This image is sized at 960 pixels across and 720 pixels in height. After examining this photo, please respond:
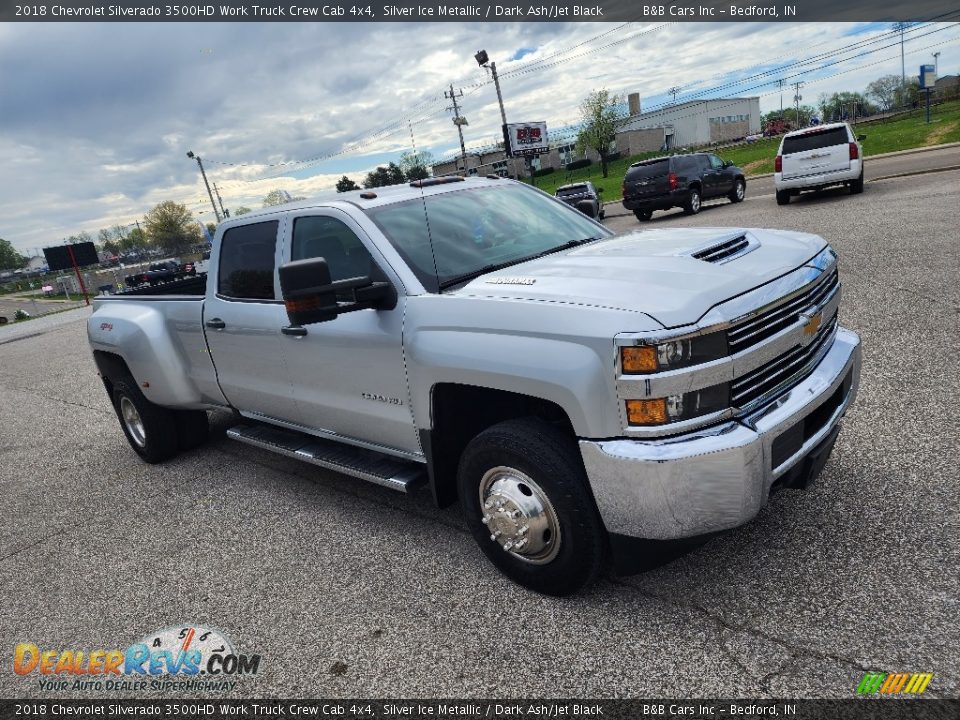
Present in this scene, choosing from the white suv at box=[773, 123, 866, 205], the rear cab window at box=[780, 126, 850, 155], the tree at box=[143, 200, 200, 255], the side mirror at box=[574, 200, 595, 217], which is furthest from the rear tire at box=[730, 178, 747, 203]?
the tree at box=[143, 200, 200, 255]

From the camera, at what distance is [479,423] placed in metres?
3.44

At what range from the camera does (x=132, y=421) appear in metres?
5.89

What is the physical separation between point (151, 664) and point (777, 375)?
2.99 meters

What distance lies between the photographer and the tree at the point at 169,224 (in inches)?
4031

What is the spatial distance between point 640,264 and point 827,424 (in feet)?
3.48

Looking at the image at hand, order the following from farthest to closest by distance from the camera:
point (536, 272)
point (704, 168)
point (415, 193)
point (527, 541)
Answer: point (704, 168), point (415, 193), point (536, 272), point (527, 541)

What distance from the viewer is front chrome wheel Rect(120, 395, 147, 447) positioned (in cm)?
578

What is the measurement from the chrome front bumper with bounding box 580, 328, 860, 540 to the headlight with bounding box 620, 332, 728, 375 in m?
0.27

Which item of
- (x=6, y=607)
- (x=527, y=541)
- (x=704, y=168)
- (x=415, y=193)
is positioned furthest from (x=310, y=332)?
(x=704, y=168)

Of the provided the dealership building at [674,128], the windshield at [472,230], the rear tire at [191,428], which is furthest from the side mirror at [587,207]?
the dealership building at [674,128]

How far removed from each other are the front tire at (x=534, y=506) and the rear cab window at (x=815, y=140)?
1580cm

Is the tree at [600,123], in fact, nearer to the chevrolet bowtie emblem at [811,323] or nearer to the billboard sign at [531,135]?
the billboard sign at [531,135]

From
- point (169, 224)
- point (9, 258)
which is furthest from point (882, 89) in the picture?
point (9, 258)

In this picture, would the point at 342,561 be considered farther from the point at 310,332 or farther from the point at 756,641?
the point at 756,641
